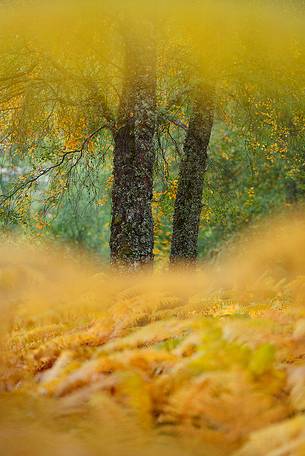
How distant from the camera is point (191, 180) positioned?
1095cm

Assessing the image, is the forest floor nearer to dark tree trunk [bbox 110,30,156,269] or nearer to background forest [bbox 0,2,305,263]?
dark tree trunk [bbox 110,30,156,269]

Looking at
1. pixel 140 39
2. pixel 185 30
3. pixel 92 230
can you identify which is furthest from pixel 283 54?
pixel 92 230

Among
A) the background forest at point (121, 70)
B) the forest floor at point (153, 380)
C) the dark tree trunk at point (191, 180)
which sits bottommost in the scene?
the forest floor at point (153, 380)

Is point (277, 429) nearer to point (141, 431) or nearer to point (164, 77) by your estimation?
point (141, 431)

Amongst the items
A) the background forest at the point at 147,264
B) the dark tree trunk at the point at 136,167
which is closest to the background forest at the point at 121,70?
the background forest at the point at 147,264

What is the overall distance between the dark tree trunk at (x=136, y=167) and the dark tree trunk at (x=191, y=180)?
1.88m

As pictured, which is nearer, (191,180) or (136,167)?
(136,167)

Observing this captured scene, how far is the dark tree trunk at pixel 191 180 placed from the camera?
1071 cm

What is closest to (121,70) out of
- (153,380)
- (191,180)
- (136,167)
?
(136,167)

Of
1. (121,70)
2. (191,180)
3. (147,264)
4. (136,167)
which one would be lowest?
(147,264)

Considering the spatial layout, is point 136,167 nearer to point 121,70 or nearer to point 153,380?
point 121,70

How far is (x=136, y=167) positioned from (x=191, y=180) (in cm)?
244

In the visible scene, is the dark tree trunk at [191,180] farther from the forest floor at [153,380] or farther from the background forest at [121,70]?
the forest floor at [153,380]

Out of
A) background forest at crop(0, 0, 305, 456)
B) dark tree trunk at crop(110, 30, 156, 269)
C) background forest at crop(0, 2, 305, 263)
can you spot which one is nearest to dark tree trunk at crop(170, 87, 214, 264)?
background forest at crop(0, 0, 305, 456)
